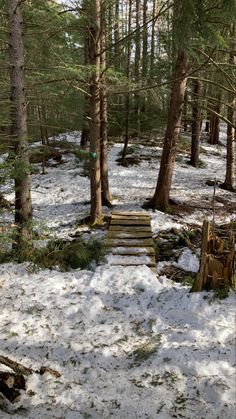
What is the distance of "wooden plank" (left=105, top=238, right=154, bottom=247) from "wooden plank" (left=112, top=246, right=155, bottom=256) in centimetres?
19

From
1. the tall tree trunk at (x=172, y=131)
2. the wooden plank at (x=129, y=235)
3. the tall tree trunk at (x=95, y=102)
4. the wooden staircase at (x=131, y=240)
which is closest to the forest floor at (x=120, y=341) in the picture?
the wooden staircase at (x=131, y=240)

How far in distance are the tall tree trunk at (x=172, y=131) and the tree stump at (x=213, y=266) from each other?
19.4 feet

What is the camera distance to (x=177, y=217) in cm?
1125

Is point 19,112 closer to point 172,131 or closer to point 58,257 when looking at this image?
point 58,257

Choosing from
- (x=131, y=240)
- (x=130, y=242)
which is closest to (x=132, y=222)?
(x=131, y=240)

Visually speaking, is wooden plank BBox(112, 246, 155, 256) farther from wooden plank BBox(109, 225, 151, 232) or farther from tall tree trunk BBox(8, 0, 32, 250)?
tall tree trunk BBox(8, 0, 32, 250)

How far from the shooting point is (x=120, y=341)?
16.1ft

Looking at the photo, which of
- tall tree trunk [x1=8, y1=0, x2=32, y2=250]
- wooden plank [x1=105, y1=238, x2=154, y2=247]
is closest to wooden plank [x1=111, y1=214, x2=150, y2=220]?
wooden plank [x1=105, y1=238, x2=154, y2=247]

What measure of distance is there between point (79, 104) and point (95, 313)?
13.4 meters

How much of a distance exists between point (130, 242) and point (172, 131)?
4.18 meters

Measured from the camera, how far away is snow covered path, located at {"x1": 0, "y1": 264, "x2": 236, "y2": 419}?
12.5ft

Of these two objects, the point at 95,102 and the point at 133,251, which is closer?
the point at 133,251

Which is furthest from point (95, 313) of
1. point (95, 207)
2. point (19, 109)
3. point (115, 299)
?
point (95, 207)

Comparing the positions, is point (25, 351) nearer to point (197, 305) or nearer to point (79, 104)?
point (197, 305)
